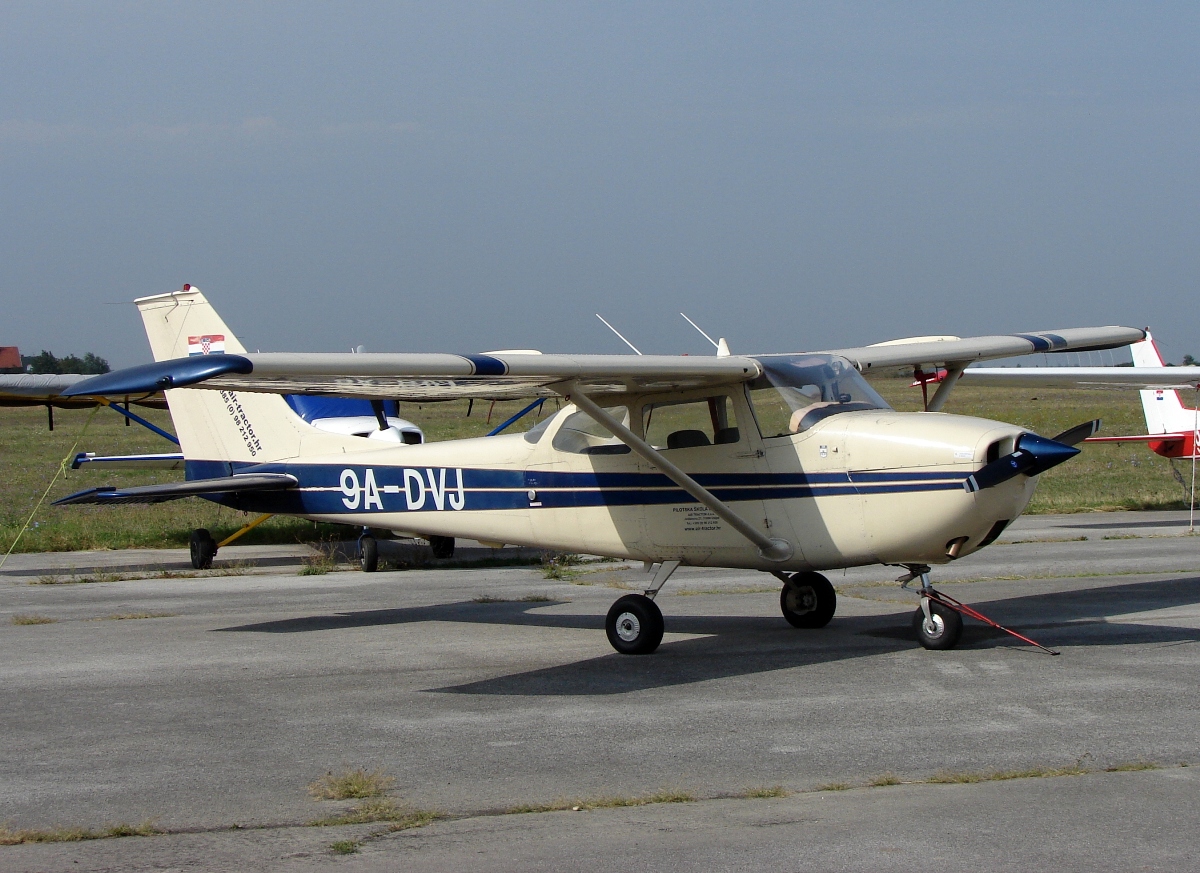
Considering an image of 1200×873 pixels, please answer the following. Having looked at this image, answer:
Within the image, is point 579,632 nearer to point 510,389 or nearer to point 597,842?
point 510,389

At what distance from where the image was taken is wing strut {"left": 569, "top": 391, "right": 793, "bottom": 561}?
8.48m

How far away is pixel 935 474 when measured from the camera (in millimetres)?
7832

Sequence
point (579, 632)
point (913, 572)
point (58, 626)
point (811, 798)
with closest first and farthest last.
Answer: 1. point (811, 798)
2. point (913, 572)
3. point (579, 632)
4. point (58, 626)

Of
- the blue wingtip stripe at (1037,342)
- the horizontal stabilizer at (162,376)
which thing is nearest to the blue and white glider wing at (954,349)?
the blue wingtip stripe at (1037,342)

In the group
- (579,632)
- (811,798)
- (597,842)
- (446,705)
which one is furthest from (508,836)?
(579,632)

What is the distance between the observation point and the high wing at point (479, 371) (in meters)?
6.36

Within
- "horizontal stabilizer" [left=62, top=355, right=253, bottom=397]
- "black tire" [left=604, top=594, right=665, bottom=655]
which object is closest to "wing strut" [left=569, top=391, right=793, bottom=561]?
"black tire" [left=604, top=594, right=665, bottom=655]

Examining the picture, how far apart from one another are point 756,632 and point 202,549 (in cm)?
877

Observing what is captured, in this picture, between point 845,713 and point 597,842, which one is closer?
point 597,842

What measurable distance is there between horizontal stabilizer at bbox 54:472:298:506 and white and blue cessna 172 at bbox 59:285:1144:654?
6.83 feet

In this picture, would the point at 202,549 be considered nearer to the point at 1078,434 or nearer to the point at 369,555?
the point at 369,555

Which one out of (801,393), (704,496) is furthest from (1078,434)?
(704,496)

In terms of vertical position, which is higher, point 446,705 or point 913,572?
point 913,572

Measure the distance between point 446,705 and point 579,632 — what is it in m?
2.91
